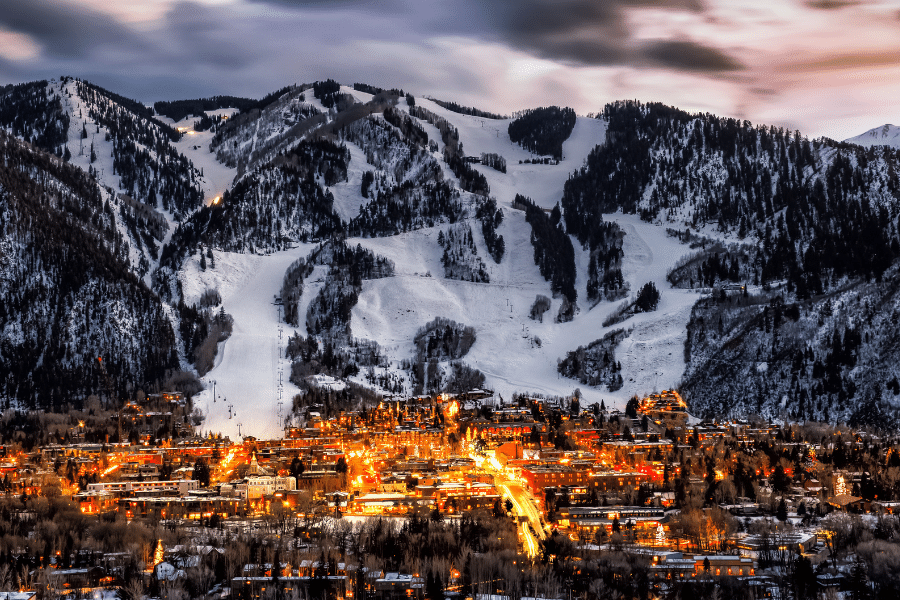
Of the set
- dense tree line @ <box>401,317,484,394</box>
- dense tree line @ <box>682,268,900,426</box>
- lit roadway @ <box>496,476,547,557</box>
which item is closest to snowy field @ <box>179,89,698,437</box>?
dense tree line @ <box>401,317,484,394</box>

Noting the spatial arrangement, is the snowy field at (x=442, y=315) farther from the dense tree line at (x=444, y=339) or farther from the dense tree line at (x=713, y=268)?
the dense tree line at (x=713, y=268)

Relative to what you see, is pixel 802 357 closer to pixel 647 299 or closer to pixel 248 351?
pixel 647 299

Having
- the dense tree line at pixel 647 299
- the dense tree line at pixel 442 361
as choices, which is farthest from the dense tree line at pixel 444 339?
the dense tree line at pixel 647 299

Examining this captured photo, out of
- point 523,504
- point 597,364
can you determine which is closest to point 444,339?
point 597,364

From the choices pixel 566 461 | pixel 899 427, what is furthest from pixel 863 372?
pixel 566 461

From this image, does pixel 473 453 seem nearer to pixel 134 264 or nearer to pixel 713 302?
pixel 713 302

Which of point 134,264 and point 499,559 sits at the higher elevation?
point 134,264

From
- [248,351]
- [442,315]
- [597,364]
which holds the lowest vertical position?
[597,364]

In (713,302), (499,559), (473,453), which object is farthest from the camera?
(713,302)

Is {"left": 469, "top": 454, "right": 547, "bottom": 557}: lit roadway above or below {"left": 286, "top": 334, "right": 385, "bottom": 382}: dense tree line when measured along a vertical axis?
below


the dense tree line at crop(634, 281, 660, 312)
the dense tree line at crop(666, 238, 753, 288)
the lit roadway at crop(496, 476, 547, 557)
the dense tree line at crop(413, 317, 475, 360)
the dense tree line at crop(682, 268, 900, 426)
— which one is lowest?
the lit roadway at crop(496, 476, 547, 557)

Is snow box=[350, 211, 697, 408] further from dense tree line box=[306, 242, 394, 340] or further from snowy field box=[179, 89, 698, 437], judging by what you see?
dense tree line box=[306, 242, 394, 340]
